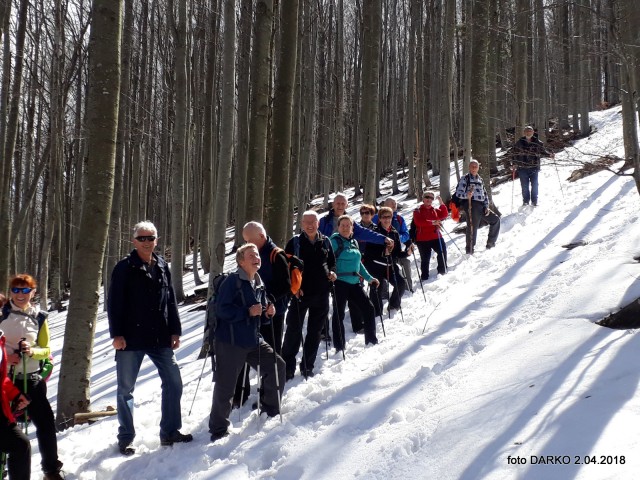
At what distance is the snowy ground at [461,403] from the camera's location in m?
3.48

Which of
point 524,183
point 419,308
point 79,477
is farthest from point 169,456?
point 524,183

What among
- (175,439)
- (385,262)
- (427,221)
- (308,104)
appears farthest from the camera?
(308,104)

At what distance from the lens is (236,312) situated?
4.88 metres

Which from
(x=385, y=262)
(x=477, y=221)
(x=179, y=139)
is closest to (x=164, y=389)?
(x=385, y=262)

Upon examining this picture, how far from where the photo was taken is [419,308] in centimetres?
847

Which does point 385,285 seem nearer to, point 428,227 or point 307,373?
point 428,227

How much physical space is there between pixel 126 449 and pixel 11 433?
127cm

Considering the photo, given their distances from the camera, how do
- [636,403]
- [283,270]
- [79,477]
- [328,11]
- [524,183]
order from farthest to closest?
1. [328,11]
2. [524,183]
3. [283,270]
4. [79,477]
5. [636,403]

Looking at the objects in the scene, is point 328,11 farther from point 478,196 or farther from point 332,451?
point 332,451

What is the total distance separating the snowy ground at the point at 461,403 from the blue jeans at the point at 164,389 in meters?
0.21

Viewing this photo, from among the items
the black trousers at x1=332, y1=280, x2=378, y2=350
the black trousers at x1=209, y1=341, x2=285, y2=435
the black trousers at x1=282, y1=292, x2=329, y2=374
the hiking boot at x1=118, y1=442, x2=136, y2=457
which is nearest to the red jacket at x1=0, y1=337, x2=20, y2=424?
the hiking boot at x1=118, y1=442, x2=136, y2=457

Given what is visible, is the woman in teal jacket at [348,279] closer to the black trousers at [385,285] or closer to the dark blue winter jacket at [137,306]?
the black trousers at [385,285]

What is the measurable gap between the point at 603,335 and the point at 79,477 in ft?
15.6

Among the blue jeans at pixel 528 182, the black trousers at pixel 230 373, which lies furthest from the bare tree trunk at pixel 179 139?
the black trousers at pixel 230 373
